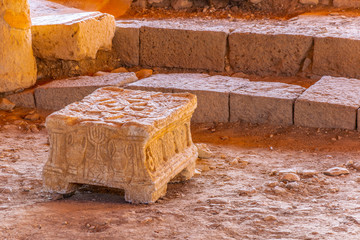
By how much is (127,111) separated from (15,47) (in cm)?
294

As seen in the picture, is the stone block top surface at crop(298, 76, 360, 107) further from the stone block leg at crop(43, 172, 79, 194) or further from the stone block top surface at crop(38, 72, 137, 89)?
the stone block leg at crop(43, 172, 79, 194)

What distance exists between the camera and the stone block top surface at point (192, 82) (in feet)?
20.0

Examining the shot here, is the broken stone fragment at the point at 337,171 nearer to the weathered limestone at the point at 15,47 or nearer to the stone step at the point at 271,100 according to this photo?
the stone step at the point at 271,100

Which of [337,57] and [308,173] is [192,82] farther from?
[308,173]

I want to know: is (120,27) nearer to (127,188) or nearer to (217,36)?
Result: (217,36)

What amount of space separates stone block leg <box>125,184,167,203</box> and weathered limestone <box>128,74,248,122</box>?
7.52 feet

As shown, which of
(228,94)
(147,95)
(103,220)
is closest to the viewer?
(103,220)

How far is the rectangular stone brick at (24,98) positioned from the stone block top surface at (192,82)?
4.39 feet

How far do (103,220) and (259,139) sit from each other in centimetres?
257

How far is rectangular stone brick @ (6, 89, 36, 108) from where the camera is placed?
22.1 ft

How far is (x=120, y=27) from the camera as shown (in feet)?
25.1

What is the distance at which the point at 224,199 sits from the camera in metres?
3.80

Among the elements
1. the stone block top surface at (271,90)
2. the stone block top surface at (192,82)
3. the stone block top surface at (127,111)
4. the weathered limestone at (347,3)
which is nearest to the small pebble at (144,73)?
the stone block top surface at (192,82)

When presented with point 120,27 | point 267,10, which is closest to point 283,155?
point 120,27
